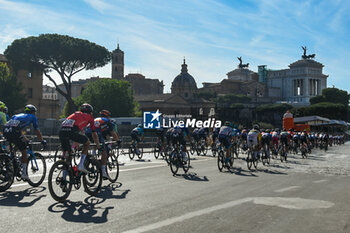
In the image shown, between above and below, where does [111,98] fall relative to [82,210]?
above

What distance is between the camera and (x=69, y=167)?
767 cm

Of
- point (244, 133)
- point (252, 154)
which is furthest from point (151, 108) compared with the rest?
point (252, 154)

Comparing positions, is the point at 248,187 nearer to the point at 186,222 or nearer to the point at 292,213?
the point at 292,213

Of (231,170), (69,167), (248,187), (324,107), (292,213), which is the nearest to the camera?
(292,213)

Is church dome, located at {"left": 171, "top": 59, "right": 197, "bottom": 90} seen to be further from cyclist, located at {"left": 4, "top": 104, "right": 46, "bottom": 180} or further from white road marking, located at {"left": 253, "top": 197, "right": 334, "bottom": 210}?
white road marking, located at {"left": 253, "top": 197, "right": 334, "bottom": 210}

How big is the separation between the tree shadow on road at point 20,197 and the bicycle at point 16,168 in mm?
293

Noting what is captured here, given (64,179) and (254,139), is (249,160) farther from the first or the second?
(64,179)

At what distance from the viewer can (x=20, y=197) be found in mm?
7816

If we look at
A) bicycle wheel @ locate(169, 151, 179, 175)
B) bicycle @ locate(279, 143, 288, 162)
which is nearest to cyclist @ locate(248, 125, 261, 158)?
bicycle wheel @ locate(169, 151, 179, 175)

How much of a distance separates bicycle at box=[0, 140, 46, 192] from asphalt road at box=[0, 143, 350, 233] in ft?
0.70

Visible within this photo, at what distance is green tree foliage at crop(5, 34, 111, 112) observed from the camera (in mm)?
59906

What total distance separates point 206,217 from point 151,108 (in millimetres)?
96886

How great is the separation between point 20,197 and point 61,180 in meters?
1.00

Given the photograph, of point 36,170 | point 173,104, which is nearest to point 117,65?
point 173,104
